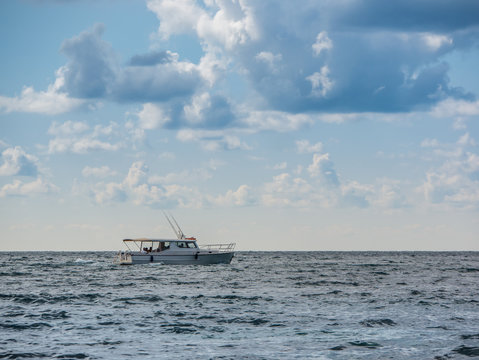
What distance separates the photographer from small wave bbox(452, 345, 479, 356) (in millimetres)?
15774

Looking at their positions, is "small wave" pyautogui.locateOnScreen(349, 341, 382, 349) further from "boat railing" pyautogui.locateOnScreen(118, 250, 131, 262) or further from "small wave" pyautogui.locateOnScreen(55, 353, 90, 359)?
"boat railing" pyautogui.locateOnScreen(118, 250, 131, 262)

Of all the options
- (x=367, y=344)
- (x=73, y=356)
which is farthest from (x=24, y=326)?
(x=367, y=344)

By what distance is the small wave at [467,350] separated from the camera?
15.8m

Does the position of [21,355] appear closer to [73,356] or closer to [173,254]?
[73,356]

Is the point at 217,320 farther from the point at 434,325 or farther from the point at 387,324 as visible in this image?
the point at 434,325

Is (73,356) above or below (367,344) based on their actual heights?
below

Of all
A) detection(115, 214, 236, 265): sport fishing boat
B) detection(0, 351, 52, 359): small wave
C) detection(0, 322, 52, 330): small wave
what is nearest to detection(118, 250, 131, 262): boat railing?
detection(115, 214, 236, 265): sport fishing boat

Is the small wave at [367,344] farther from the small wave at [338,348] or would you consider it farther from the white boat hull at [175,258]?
the white boat hull at [175,258]

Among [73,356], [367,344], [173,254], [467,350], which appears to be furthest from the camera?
[173,254]

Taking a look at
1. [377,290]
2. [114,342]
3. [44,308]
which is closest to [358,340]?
[114,342]

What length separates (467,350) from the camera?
16203mm

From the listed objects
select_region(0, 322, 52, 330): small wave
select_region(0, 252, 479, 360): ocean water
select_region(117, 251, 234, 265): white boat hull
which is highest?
select_region(117, 251, 234, 265): white boat hull

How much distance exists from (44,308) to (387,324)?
606 inches

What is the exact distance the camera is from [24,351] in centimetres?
1616
